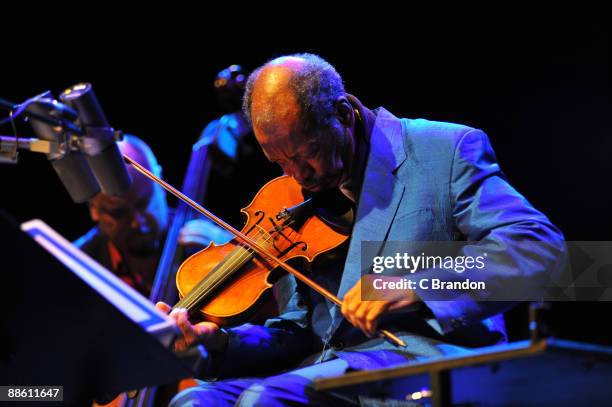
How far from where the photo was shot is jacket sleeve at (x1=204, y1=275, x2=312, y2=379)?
236 centimetres

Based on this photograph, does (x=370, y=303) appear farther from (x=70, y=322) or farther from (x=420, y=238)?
(x=70, y=322)

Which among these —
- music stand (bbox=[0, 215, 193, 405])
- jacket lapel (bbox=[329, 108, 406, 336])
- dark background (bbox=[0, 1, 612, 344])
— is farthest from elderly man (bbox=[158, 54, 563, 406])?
dark background (bbox=[0, 1, 612, 344])

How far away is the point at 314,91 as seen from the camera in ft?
7.97

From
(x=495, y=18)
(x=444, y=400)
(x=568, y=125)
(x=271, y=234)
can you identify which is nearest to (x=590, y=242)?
(x=568, y=125)

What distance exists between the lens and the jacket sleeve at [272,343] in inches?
92.7

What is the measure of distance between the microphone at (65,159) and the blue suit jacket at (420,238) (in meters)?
0.77

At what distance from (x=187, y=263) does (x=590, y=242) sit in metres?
1.83

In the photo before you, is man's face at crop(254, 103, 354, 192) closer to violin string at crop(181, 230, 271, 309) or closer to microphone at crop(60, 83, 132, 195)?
violin string at crop(181, 230, 271, 309)

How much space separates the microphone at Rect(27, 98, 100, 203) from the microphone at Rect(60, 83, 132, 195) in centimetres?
2

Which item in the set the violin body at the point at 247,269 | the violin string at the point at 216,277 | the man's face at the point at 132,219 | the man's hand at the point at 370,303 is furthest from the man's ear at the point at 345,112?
the man's face at the point at 132,219

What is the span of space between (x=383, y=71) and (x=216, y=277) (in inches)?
71.6

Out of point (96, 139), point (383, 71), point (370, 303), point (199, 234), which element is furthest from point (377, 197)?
point (383, 71)

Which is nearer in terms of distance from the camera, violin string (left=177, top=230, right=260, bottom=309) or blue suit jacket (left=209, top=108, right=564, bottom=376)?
blue suit jacket (left=209, top=108, right=564, bottom=376)

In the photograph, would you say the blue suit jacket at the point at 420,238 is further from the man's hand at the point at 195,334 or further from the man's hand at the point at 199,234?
the man's hand at the point at 199,234
